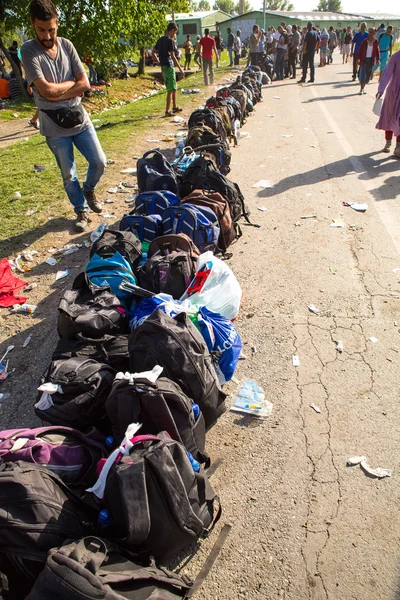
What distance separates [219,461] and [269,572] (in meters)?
0.66

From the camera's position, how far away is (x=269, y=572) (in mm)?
1960

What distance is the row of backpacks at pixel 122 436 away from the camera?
1650 mm

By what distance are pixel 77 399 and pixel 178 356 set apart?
2.08 feet

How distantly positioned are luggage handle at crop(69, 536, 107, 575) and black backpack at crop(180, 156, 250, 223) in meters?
3.83

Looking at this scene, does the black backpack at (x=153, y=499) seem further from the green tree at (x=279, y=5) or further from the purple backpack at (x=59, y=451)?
the green tree at (x=279, y=5)

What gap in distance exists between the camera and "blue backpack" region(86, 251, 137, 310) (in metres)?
3.33

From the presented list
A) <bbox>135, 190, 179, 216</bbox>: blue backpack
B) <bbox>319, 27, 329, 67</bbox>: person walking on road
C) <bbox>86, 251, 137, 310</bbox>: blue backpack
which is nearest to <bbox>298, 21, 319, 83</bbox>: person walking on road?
<bbox>319, 27, 329, 67</bbox>: person walking on road

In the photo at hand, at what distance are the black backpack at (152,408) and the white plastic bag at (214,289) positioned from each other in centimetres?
114

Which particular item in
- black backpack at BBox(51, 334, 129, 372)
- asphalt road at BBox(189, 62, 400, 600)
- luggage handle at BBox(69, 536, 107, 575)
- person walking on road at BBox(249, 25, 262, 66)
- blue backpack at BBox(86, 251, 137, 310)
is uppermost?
person walking on road at BBox(249, 25, 262, 66)

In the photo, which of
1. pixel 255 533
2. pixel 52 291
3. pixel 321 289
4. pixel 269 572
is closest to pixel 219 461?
pixel 255 533

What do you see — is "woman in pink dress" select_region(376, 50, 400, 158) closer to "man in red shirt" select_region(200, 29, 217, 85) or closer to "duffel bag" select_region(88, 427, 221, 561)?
"duffel bag" select_region(88, 427, 221, 561)

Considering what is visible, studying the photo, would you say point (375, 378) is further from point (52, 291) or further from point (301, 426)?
point (52, 291)

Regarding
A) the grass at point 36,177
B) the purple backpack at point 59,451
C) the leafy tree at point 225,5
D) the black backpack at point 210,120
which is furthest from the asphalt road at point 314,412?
the leafy tree at point 225,5

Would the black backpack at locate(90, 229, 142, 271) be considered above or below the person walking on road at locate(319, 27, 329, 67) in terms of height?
below
